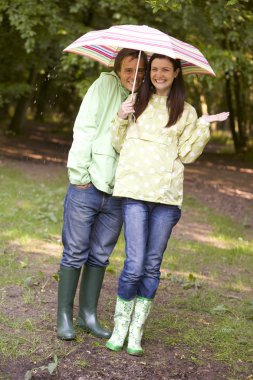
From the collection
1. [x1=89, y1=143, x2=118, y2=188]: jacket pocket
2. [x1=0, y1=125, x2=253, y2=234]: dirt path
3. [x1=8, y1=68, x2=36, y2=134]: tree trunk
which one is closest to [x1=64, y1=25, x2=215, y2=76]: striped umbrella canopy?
[x1=89, y1=143, x2=118, y2=188]: jacket pocket

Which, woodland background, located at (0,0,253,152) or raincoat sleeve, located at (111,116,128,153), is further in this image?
woodland background, located at (0,0,253,152)

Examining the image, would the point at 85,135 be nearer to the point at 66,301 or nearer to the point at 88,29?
the point at 66,301

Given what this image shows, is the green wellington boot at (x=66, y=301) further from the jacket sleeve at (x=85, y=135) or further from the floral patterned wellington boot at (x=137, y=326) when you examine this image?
the jacket sleeve at (x=85, y=135)

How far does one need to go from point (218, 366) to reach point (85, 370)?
0.89 m

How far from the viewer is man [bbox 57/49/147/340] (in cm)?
412

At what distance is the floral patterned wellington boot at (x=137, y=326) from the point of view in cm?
414

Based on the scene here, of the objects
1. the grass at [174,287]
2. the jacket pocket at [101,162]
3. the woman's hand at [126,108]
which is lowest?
the grass at [174,287]

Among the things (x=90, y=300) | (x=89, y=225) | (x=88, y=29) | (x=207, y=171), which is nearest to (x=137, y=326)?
(x=90, y=300)

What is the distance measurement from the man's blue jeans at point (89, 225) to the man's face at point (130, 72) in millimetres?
698

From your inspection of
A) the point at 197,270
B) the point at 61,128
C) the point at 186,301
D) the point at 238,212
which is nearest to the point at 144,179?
the point at 186,301

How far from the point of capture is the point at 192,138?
404 cm

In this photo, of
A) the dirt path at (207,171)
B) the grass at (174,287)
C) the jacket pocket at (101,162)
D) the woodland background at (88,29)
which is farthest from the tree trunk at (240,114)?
the jacket pocket at (101,162)

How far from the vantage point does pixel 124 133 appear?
4062mm

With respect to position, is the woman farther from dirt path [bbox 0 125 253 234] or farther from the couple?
dirt path [bbox 0 125 253 234]
